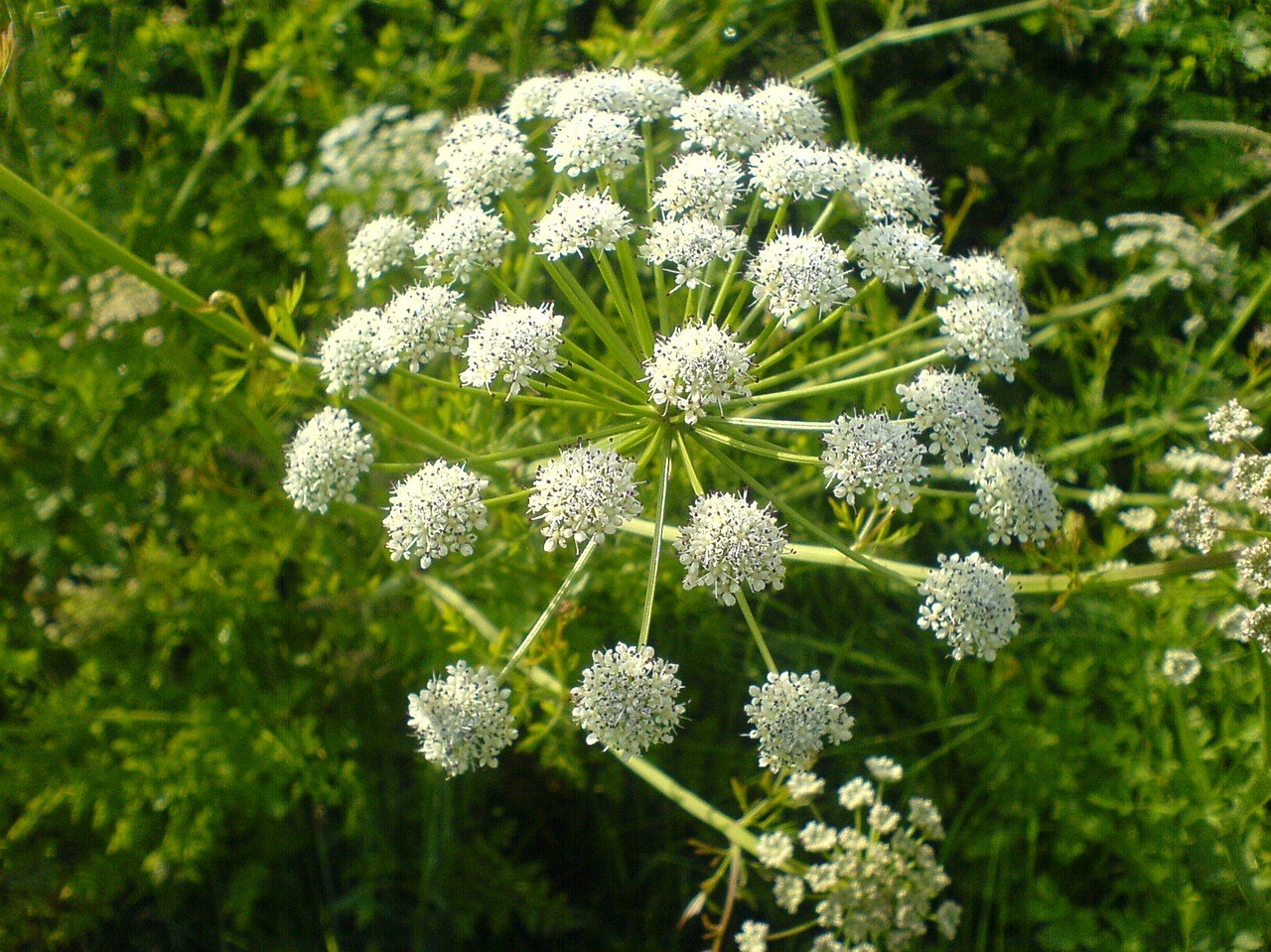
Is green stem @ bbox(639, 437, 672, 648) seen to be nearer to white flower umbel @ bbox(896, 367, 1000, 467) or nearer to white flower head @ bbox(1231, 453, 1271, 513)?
→ white flower umbel @ bbox(896, 367, 1000, 467)

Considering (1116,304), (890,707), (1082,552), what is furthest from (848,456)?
(1116,304)

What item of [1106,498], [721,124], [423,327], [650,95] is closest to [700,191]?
[721,124]

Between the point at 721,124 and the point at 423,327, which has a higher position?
the point at 721,124

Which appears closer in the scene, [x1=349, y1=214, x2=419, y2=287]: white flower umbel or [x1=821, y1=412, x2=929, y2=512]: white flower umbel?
[x1=821, y1=412, x2=929, y2=512]: white flower umbel

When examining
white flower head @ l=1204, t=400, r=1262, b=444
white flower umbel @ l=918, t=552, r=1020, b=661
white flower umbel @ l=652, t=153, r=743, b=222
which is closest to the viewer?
white flower umbel @ l=918, t=552, r=1020, b=661

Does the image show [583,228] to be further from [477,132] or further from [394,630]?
[394,630]

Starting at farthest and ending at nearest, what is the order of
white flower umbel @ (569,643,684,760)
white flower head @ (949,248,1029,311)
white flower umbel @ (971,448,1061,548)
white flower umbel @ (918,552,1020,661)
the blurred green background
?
the blurred green background, white flower head @ (949,248,1029,311), white flower umbel @ (971,448,1061,548), white flower umbel @ (918,552,1020,661), white flower umbel @ (569,643,684,760)

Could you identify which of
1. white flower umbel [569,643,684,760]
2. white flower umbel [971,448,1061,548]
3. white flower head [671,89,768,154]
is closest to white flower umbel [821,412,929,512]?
white flower umbel [971,448,1061,548]
